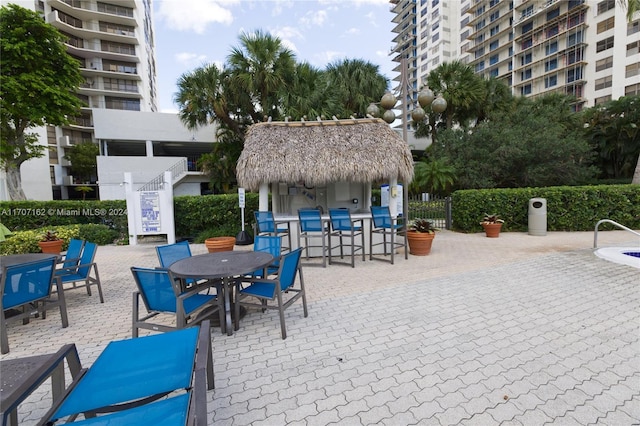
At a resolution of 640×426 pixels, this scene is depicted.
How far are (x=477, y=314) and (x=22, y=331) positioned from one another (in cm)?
593

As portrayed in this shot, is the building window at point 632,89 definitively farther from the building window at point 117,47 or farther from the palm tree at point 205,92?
the building window at point 117,47

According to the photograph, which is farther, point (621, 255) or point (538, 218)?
point (538, 218)

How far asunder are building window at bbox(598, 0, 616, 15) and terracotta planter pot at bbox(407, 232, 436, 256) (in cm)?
3952

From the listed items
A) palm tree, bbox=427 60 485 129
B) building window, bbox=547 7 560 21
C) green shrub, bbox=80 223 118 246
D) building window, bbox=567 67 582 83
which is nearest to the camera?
green shrub, bbox=80 223 118 246

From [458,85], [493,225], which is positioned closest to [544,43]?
[458,85]

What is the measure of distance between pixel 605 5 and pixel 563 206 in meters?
34.9

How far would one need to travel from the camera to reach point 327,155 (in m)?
7.85

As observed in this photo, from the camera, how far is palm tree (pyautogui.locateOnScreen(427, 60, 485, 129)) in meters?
17.6

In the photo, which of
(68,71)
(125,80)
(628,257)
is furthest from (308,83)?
(125,80)

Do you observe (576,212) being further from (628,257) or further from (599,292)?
(599,292)

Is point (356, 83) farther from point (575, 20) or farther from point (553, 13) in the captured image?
point (553, 13)

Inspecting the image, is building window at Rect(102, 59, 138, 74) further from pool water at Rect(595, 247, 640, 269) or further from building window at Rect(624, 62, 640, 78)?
building window at Rect(624, 62, 640, 78)

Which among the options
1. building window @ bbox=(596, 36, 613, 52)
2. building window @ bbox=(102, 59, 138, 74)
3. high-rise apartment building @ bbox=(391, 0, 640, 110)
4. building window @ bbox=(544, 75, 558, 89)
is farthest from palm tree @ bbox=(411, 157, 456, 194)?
building window @ bbox=(102, 59, 138, 74)

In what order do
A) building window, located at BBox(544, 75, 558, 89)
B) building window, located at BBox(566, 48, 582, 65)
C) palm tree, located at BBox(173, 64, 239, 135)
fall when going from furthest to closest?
1. building window, located at BBox(544, 75, 558, 89)
2. building window, located at BBox(566, 48, 582, 65)
3. palm tree, located at BBox(173, 64, 239, 135)
